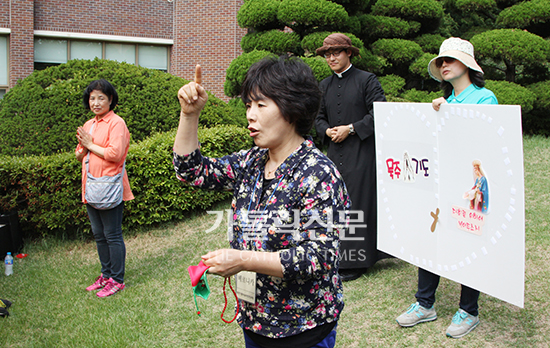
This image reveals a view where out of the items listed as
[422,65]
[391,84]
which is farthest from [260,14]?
[422,65]

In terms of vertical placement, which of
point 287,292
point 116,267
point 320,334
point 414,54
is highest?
point 414,54

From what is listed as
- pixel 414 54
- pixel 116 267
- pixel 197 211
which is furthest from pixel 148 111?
pixel 414 54

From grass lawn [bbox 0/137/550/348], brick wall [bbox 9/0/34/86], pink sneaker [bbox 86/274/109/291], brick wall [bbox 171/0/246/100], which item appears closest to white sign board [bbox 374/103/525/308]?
grass lawn [bbox 0/137/550/348]

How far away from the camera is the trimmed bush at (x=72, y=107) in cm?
718

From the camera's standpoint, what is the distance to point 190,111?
1.81m

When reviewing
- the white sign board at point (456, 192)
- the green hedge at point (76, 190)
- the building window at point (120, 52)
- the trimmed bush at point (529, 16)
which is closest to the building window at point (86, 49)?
the building window at point (120, 52)

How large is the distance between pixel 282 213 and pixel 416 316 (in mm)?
2384

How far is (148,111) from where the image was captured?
7.65 metres

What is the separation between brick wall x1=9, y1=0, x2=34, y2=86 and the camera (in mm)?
14828

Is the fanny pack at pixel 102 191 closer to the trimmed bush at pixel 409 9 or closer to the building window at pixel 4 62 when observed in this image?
the trimmed bush at pixel 409 9

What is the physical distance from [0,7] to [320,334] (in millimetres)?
16782

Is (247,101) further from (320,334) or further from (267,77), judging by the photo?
(320,334)

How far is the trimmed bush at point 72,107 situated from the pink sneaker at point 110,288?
10.9 ft

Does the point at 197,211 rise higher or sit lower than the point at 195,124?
lower
